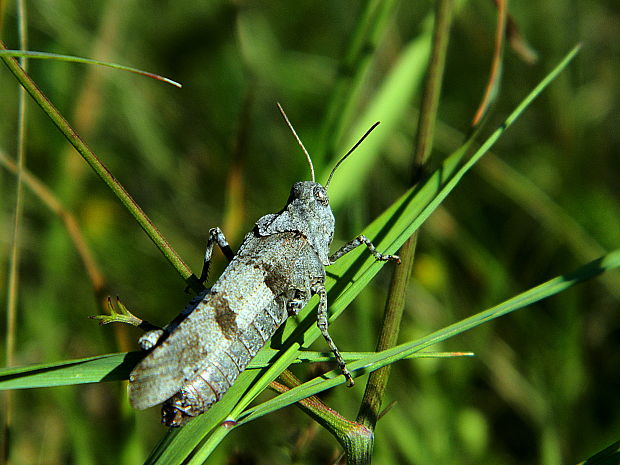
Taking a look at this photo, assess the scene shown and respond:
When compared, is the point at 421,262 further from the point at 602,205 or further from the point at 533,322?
the point at 602,205

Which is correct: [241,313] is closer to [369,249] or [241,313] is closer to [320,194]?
[369,249]

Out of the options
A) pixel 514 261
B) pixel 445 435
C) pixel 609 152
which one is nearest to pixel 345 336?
pixel 445 435

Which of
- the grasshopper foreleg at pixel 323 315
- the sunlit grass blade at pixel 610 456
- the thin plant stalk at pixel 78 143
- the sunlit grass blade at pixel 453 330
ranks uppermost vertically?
the thin plant stalk at pixel 78 143

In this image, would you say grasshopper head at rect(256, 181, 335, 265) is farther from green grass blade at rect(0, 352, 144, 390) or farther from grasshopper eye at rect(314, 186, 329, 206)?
green grass blade at rect(0, 352, 144, 390)

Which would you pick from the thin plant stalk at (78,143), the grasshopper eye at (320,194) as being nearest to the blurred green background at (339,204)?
the grasshopper eye at (320,194)

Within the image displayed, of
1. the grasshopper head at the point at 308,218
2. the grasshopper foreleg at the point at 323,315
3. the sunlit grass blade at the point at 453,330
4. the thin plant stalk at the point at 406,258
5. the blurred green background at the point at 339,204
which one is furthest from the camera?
the blurred green background at the point at 339,204

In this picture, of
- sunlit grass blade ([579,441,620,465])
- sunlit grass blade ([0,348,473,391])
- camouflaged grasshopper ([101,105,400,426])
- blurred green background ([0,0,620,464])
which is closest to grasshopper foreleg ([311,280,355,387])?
camouflaged grasshopper ([101,105,400,426])

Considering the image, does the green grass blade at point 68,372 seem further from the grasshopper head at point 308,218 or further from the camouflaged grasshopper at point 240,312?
the grasshopper head at point 308,218

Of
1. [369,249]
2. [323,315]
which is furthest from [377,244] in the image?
[323,315]
